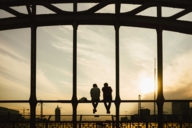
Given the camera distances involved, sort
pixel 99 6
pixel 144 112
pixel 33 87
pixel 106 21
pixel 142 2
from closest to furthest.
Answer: pixel 33 87, pixel 106 21, pixel 99 6, pixel 142 2, pixel 144 112

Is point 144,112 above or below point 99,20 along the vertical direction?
below

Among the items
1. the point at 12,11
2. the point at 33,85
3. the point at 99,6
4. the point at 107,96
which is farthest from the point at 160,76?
the point at 12,11

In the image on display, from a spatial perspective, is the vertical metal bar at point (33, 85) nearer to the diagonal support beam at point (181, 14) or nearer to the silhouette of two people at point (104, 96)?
the silhouette of two people at point (104, 96)

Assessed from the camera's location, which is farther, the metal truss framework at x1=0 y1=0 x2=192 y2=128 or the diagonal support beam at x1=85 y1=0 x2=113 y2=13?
the diagonal support beam at x1=85 y1=0 x2=113 y2=13

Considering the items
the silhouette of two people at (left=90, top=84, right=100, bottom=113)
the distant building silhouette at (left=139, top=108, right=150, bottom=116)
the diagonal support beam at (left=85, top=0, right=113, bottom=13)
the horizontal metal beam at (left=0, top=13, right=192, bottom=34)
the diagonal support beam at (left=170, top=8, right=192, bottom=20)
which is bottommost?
the distant building silhouette at (left=139, top=108, right=150, bottom=116)

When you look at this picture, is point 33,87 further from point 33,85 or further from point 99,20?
point 99,20

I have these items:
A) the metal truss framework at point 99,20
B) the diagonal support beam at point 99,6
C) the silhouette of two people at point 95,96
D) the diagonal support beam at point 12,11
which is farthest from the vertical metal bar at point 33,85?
the diagonal support beam at point 99,6

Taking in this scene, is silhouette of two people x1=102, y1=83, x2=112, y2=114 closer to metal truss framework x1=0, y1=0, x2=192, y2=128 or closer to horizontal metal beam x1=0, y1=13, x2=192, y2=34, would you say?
metal truss framework x1=0, y1=0, x2=192, y2=128

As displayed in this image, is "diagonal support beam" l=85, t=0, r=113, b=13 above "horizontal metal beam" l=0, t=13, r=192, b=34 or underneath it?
above

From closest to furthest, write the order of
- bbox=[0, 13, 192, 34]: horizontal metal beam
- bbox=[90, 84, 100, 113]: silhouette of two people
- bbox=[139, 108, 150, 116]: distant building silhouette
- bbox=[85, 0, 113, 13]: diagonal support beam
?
bbox=[90, 84, 100, 113]: silhouette of two people < bbox=[0, 13, 192, 34]: horizontal metal beam < bbox=[85, 0, 113, 13]: diagonal support beam < bbox=[139, 108, 150, 116]: distant building silhouette

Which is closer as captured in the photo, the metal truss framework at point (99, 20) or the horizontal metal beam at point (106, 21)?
the metal truss framework at point (99, 20)

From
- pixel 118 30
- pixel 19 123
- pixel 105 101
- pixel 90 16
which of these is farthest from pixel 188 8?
pixel 19 123

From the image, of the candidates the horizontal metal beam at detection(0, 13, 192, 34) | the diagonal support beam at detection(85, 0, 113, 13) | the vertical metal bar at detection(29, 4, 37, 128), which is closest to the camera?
the vertical metal bar at detection(29, 4, 37, 128)

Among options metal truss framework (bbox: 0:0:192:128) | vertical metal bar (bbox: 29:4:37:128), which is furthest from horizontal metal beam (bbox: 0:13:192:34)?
vertical metal bar (bbox: 29:4:37:128)
